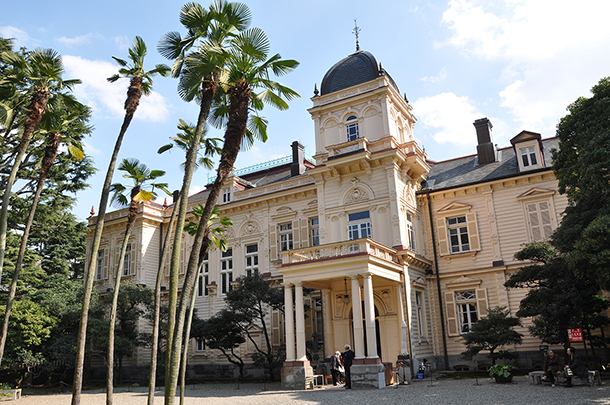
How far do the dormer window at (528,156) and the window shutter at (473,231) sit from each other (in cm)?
346

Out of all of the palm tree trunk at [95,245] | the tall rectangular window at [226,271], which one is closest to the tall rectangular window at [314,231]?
the tall rectangular window at [226,271]

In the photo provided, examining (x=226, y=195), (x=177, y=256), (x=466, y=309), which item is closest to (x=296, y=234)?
(x=226, y=195)

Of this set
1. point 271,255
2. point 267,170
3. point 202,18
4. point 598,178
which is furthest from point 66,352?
point 598,178

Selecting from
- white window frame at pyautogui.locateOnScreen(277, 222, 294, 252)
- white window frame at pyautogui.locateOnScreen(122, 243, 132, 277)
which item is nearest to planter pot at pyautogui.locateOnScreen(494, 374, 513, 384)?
white window frame at pyautogui.locateOnScreen(277, 222, 294, 252)

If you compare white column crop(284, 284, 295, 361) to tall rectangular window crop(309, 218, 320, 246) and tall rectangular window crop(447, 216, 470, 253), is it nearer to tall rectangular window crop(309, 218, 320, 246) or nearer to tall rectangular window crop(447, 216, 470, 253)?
tall rectangular window crop(309, 218, 320, 246)

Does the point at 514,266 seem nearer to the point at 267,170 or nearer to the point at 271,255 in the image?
the point at 271,255

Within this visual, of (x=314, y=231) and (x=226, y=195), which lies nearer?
(x=314, y=231)

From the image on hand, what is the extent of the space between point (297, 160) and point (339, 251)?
38.1ft

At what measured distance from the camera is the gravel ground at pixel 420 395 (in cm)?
1189

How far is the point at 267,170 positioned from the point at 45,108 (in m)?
Answer: 19.6

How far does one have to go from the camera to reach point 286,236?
87.6 feet

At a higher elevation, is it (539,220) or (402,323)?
(539,220)

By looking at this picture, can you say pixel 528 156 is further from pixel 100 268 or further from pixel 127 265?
pixel 100 268

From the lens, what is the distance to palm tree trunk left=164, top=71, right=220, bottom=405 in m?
9.17
